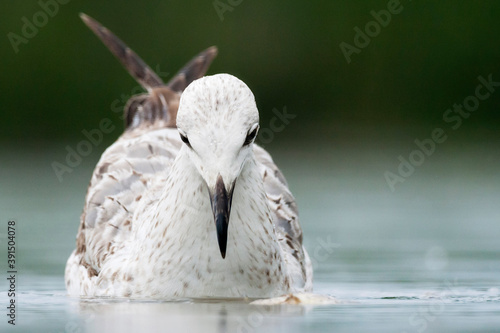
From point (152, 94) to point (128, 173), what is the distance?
1.66 meters

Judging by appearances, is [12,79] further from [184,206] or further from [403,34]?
[184,206]

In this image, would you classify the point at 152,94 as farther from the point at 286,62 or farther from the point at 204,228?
the point at 286,62

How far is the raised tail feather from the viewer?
10.8m

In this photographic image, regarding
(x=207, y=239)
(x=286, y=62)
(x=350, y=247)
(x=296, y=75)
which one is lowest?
(x=207, y=239)

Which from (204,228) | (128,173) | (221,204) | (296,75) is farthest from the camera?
(296,75)

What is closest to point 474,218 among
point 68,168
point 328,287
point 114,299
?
point 328,287

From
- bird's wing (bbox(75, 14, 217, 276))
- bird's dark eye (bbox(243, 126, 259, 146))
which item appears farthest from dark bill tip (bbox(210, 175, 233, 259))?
bird's wing (bbox(75, 14, 217, 276))

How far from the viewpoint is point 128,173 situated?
9.63 m

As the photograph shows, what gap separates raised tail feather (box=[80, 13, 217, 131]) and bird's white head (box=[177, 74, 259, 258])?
11.0 ft

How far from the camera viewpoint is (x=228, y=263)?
7.54 metres

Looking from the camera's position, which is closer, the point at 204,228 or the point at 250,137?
the point at 250,137

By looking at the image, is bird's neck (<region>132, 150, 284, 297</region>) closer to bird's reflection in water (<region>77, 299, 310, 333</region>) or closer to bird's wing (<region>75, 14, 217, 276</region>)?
bird's reflection in water (<region>77, 299, 310, 333</region>)

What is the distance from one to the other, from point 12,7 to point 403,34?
597cm

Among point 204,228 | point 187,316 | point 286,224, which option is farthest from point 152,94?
point 187,316
